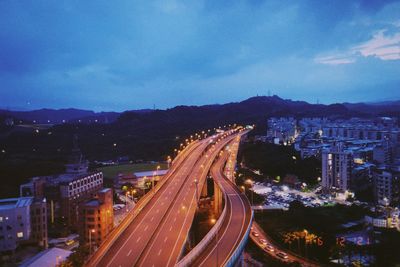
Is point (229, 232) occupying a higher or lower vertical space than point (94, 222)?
higher

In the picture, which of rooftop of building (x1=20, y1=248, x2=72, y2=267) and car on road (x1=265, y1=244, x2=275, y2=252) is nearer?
rooftop of building (x1=20, y1=248, x2=72, y2=267)

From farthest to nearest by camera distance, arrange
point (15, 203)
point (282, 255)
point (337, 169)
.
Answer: point (337, 169), point (15, 203), point (282, 255)

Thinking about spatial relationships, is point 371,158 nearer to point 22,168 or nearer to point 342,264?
point 342,264

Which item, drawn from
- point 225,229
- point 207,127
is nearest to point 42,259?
point 225,229

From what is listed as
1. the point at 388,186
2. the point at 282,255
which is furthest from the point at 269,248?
the point at 388,186

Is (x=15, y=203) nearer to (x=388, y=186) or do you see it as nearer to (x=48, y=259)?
(x=48, y=259)

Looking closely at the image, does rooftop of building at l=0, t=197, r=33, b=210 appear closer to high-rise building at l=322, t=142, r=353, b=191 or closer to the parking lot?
the parking lot

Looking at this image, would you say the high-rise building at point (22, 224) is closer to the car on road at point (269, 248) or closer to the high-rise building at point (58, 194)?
the high-rise building at point (58, 194)

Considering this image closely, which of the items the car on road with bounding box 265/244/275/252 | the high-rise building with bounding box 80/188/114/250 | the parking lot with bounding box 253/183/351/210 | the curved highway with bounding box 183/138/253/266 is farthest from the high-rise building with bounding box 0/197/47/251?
the parking lot with bounding box 253/183/351/210
